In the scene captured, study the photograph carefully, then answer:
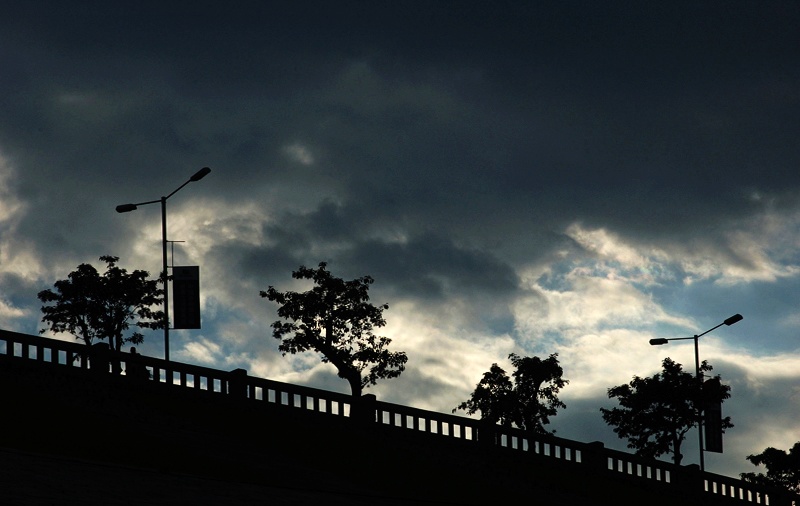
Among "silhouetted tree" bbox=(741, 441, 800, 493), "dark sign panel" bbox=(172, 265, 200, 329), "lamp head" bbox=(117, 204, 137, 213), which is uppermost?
"lamp head" bbox=(117, 204, 137, 213)

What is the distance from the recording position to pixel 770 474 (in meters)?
66.5

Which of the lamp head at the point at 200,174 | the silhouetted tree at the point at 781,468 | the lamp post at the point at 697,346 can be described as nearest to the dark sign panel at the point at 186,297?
the lamp head at the point at 200,174

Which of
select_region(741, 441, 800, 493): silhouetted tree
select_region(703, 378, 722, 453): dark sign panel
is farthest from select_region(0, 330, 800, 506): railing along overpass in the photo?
select_region(741, 441, 800, 493): silhouetted tree

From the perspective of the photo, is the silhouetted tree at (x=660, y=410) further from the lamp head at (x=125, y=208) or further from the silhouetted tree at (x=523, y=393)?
the lamp head at (x=125, y=208)

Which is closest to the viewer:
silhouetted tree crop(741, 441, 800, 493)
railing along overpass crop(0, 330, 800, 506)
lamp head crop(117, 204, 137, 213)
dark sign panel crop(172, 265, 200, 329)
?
railing along overpass crop(0, 330, 800, 506)

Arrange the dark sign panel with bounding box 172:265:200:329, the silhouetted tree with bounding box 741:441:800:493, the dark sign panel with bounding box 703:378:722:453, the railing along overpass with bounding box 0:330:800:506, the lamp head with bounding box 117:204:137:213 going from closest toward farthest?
1. the railing along overpass with bounding box 0:330:800:506
2. the dark sign panel with bounding box 172:265:200:329
3. the lamp head with bounding box 117:204:137:213
4. the dark sign panel with bounding box 703:378:722:453
5. the silhouetted tree with bounding box 741:441:800:493

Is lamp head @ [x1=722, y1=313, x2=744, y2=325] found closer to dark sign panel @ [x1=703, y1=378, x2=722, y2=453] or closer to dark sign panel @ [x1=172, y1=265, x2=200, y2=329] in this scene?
dark sign panel @ [x1=703, y1=378, x2=722, y2=453]

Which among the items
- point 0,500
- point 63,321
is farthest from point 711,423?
point 0,500

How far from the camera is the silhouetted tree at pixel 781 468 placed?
65.9 meters

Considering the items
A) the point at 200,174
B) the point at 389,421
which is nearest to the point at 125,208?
the point at 200,174

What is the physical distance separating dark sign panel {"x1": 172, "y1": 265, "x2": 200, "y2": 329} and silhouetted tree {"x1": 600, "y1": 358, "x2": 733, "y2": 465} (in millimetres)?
27571

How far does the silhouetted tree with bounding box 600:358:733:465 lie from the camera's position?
189ft

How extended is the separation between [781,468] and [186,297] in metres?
41.5

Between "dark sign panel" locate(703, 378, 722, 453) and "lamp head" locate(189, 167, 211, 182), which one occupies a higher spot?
"lamp head" locate(189, 167, 211, 182)
